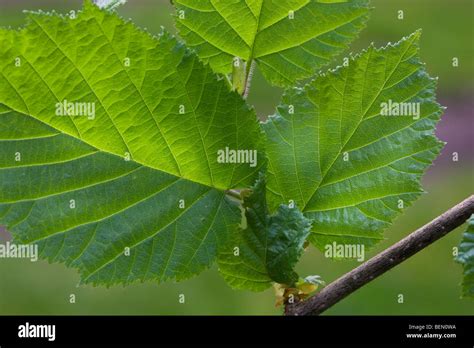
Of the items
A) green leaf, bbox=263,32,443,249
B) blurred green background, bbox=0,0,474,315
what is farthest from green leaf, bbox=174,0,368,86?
blurred green background, bbox=0,0,474,315

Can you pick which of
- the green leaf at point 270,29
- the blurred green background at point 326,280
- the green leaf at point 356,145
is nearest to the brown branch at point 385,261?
the green leaf at point 356,145

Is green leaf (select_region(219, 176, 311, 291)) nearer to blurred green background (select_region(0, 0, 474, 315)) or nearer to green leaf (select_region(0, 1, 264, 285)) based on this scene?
green leaf (select_region(0, 1, 264, 285))

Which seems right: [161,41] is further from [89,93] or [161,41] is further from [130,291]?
[130,291]

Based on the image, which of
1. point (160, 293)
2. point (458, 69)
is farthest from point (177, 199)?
point (458, 69)

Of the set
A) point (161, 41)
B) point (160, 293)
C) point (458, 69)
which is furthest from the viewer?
point (458, 69)

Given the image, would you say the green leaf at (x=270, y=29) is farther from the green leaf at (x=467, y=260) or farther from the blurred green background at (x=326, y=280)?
the blurred green background at (x=326, y=280)
